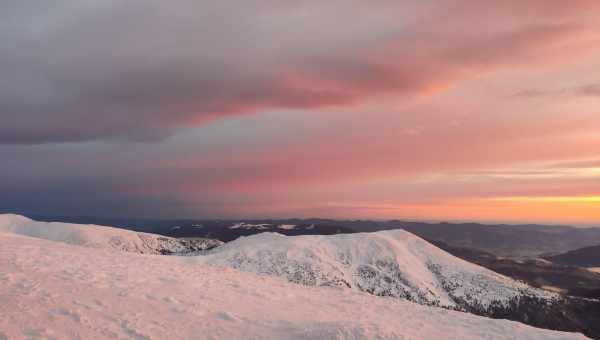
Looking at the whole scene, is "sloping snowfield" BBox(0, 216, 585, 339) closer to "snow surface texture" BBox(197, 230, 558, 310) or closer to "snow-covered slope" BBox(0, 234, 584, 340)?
"snow-covered slope" BBox(0, 234, 584, 340)

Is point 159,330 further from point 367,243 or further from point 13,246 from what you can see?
point 367,243

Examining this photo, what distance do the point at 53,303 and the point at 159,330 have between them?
4.77 metres

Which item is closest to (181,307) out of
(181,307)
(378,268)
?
(181,307)

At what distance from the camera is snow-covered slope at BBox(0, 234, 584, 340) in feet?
46.8

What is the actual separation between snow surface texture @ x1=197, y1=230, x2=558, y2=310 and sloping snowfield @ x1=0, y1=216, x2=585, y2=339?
4372 inches

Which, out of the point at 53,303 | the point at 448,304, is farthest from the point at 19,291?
the point at 448,304

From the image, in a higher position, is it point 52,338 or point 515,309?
point 52,338

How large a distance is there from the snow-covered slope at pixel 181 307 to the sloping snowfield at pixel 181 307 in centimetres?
5

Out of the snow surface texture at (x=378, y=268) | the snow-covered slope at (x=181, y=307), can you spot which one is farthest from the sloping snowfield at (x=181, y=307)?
the snow surface texture at (x=378, y=268)

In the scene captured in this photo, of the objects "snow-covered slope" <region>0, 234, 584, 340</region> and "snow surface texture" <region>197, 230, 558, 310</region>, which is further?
"snow surface texture" <region>197, 230, 558, 310</region>

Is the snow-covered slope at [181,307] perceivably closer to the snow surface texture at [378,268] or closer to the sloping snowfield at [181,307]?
the sloping snowfield at [181,307]

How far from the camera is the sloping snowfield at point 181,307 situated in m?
14.3

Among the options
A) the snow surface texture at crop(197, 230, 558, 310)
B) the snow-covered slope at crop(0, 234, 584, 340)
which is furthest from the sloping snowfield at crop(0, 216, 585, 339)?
the snow surface texture at crop(197, 230, 558, 310)

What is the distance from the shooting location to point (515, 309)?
134 m
